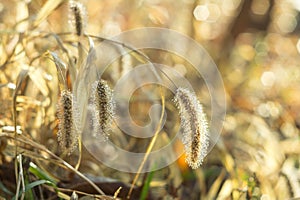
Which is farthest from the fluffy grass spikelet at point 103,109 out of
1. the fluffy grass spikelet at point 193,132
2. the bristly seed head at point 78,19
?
the bristly seed head at point 78,19

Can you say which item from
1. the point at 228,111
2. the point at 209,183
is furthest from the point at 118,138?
the point at 228,111

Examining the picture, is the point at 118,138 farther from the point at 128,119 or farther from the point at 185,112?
the point at 185,112

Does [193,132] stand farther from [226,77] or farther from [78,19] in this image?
[226,77]

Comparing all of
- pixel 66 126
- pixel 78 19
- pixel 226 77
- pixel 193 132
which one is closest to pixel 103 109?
pixel 66 126

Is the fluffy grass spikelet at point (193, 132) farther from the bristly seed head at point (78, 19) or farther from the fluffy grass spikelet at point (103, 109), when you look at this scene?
the bristly seed head at point (78, 19)

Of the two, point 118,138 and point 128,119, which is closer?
point 118,138
